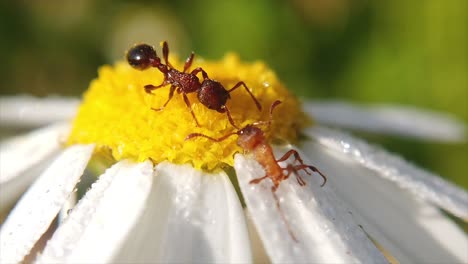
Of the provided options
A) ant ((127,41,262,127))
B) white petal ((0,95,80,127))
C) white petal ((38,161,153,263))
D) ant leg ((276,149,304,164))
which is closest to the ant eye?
ant ((127,41,262,127))

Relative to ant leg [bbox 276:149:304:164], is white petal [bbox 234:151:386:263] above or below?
A: below

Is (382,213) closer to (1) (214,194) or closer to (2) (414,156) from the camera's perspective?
(1) (214,194)

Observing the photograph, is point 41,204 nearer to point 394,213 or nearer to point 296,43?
point 394,213

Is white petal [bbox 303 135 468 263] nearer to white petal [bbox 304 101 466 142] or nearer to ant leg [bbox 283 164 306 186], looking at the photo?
ant leg [bbox 283 164 306 186]

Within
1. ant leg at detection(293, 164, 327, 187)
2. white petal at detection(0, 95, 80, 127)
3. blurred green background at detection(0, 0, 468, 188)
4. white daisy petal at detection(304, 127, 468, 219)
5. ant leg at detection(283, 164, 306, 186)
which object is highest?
blurred green background at detection(0, 0, 468, 188)

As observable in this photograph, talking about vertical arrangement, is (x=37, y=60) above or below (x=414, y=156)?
above

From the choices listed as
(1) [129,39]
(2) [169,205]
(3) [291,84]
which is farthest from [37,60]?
(2) [169,205]

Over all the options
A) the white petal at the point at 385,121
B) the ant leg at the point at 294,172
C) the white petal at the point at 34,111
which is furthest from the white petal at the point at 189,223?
the white petal at the point at 385,121
